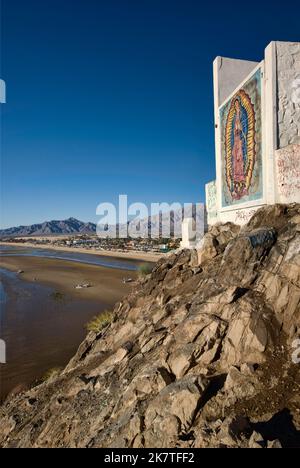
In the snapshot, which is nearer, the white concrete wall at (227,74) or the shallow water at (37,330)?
the shallow water at (37,330)

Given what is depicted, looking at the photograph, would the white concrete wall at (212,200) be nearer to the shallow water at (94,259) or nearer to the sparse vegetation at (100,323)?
the sparse vegetation at (100,323)

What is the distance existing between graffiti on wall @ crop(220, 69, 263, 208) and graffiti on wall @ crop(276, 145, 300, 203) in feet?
2.71

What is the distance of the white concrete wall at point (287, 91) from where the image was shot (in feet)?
33.3

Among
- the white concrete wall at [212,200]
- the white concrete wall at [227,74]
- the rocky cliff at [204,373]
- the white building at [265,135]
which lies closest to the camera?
the rocky cliff at [204,373]

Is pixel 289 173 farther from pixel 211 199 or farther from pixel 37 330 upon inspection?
pixel 37 330

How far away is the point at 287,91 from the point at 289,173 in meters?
2.88

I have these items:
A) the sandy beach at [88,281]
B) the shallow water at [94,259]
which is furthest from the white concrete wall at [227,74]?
the shallow water at [94,259]

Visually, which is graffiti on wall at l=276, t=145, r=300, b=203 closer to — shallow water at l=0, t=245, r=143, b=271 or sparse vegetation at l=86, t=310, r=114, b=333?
sparse vegetation at l=86, t=310, r=114, b=333

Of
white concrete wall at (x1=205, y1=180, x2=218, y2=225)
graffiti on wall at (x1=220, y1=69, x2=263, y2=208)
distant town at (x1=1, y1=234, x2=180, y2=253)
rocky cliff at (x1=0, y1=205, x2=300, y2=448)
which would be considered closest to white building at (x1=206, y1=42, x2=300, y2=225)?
graffiti on wall at (x1=220, y1=69, x2=263, y2=208)

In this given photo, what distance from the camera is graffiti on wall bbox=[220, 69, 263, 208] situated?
1086 centimetres

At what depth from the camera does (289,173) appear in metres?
9.61

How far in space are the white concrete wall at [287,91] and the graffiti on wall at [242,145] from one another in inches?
28.2

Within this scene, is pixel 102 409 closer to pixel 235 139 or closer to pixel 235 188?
pixel 235 188

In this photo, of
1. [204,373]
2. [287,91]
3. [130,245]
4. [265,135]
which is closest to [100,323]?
[204,373]
